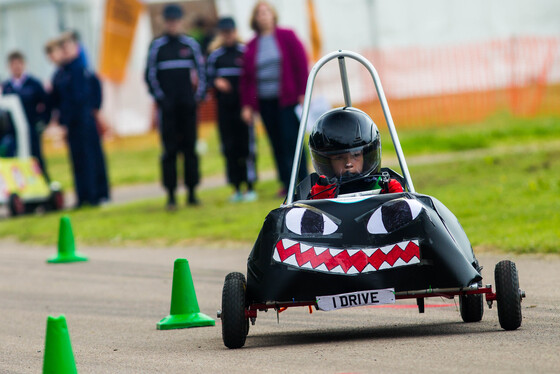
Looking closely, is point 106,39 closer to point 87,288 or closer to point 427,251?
point 87,288

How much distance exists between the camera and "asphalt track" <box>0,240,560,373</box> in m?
5.48

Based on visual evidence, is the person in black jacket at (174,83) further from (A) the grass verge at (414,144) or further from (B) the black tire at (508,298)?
(B) the black tire at (508,298)

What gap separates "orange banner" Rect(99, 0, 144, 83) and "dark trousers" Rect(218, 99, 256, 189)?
14323 mm

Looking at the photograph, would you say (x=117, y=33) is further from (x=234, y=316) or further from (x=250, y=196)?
(x=234, y=316)

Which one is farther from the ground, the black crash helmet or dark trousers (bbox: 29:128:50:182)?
the black crash helmet

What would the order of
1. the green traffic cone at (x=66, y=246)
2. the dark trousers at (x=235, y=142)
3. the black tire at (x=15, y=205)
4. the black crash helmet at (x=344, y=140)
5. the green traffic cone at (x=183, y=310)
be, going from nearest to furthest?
the black crash helmet at (x=344, y=140)
the green traffic cone at (x=183, y=310)
the green traffic cone at (x=66, y=246)
the dark trousers at (x=235, y=142)
the black tire at (x=15, y=205)

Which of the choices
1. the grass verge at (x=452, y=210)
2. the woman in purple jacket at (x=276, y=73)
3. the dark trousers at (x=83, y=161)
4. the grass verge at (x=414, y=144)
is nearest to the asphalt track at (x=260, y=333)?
the grass verge at (x=452, y=210)

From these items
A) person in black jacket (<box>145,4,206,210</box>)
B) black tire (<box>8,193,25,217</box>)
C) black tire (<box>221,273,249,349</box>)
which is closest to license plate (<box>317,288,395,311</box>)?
black tire (<box>221,273,249,349</box>)

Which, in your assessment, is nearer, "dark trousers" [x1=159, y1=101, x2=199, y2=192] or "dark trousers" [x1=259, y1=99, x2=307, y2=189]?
"dark trousers" [x1=259, y1=99, x2=307, y2=189]

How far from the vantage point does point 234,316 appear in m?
6.18

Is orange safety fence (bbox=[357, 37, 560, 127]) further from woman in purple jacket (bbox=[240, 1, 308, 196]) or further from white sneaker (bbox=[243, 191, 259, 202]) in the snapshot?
woman in purple jacket (bbox=[240, 1, 308, 196])

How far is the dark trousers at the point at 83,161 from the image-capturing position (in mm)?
16797

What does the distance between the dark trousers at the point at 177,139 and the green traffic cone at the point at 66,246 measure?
3.40 metres

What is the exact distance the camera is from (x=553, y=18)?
28.8 m
